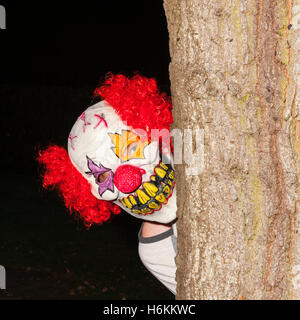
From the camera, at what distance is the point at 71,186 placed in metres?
2.74

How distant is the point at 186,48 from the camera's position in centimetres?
172

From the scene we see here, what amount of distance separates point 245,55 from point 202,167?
0.41 meters

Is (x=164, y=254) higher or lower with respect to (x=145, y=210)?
lower

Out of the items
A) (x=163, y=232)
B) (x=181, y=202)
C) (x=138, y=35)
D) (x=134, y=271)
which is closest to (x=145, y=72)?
Result: (x=138, y=35)

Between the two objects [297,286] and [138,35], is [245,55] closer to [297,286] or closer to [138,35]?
[297,286]

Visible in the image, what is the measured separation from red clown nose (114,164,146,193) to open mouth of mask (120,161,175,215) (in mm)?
67

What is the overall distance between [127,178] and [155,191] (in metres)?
0.17

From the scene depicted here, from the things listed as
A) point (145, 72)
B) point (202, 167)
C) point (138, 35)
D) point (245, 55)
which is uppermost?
point (138, 35)

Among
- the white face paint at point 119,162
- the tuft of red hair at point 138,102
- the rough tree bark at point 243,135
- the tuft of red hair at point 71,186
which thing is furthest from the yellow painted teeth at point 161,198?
the rough tree bark at point 243,135

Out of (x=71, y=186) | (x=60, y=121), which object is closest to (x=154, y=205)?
(x=71, y=186)

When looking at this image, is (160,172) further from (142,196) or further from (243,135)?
(243,135)

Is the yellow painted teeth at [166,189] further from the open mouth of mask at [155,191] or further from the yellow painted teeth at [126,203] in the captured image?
the yellow painted teeth at [126,203]

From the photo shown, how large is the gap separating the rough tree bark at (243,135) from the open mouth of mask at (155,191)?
2.00 ft

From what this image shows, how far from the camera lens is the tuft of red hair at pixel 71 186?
2727 mm
